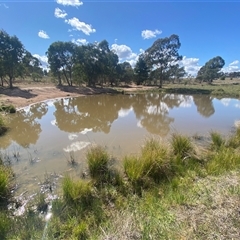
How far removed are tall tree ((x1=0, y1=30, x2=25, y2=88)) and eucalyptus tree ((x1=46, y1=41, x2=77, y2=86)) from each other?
21.0ft

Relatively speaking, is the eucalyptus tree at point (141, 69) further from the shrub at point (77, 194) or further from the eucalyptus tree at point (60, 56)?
the shrub at point (77, 194)

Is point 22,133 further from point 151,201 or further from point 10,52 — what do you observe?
point 10,52

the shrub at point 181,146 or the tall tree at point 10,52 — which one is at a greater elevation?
the tall tree at point 10,52

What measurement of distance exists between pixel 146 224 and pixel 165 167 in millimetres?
1907

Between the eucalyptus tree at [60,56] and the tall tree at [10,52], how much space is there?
252 inches

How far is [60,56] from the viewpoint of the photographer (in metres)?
30.0

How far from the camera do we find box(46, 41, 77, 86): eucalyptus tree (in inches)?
1158

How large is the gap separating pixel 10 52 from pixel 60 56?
360 inches

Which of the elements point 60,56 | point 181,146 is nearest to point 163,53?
point 60,56

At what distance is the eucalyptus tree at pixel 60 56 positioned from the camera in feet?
96.5

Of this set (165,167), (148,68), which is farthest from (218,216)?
(148,68)

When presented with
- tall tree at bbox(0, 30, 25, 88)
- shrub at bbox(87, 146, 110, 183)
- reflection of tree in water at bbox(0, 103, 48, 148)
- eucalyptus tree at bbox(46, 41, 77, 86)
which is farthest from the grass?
eucalyptus tree at bbox(46, 41, 77, 86)

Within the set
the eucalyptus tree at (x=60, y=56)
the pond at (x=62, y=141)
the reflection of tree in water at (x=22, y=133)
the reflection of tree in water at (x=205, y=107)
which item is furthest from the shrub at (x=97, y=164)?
the eucalyptus tree at (x=60, y=56)

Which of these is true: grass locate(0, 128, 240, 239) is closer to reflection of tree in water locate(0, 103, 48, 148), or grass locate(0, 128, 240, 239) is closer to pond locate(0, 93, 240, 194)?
pond locate(0, 93, 240, 194)
